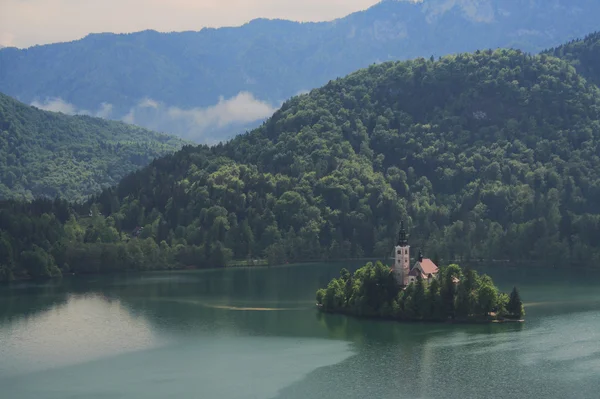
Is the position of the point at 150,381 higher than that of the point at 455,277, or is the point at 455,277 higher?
the point at 455,277

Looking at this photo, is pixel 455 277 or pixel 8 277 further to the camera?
pixel 8 277

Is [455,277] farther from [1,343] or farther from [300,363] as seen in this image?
[1,343]

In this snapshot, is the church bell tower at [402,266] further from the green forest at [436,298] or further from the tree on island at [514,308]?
the tree on island at [514,308]

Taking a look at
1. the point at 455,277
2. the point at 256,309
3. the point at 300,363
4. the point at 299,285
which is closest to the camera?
the point at 300,363

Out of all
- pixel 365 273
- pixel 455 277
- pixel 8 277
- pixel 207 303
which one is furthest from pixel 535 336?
pixel 8 277

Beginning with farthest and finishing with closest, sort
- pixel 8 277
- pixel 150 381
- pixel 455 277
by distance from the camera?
pixel 8 277, pixel 455 277, pixel 150 381

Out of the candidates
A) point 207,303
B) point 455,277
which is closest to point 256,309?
point 207,303

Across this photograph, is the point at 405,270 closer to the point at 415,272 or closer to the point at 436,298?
the point at 415,272
